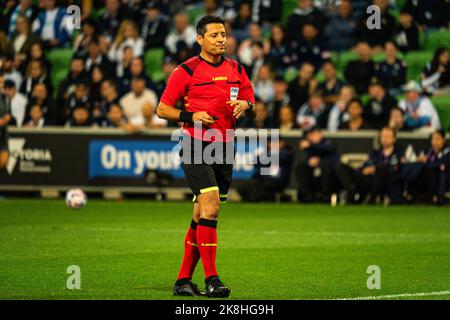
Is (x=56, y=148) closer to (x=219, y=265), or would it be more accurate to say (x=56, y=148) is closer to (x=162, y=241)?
(x=162, y=241)

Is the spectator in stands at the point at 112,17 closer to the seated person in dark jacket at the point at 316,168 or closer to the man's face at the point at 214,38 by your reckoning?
the seated person in dark jacket at the point at 316,168

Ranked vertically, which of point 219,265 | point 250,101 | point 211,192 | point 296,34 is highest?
point 296,34

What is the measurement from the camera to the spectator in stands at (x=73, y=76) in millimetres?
25516

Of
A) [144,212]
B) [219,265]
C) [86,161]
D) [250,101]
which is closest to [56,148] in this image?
[86,161]

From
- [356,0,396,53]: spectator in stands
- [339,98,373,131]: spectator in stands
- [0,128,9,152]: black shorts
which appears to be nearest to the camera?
[0,128,9,152]: black shorts

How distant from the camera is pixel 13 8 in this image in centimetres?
2808

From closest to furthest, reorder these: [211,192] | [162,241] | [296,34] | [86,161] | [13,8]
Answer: [211,192], [162,241], [86,161], [296,34], [13,8]

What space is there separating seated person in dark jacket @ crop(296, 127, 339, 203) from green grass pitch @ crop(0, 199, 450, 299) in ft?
1.93

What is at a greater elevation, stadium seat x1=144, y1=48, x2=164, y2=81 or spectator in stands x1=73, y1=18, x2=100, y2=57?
spectator in stands x1=73, y1=18, x2=100, y2=57

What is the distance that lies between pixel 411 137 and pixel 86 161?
6141 millimetres

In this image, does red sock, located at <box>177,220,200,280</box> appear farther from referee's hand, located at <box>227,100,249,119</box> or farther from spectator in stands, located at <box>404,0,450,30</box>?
spectator in stands, located at <box>404,0,450,30</box>

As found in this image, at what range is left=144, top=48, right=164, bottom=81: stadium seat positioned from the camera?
27.1 metres

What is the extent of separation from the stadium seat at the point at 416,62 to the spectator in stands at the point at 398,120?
236 centimetres

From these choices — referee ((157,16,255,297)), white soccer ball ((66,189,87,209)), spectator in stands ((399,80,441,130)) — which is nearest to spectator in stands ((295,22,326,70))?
spectator in stands ((399,80,441,130))
